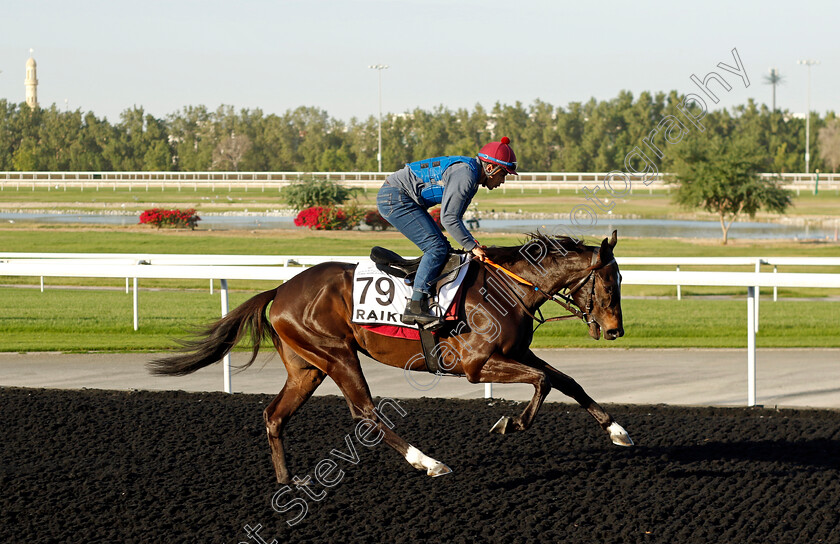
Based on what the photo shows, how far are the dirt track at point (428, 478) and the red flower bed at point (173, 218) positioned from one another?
2742 centimetres

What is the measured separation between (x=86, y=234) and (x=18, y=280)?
11817 millimetres

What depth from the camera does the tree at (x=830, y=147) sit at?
8630 cm

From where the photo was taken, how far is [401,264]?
5359 millimetres

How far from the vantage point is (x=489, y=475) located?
5227mm

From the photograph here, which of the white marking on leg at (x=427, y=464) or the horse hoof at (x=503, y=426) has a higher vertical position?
the horse hoof at (x=503, y=426)

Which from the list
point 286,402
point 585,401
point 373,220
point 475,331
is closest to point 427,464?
point 475,331

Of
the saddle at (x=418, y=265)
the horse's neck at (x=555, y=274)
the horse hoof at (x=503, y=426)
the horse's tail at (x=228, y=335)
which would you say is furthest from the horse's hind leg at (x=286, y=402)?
the horse's neck at (x=555, y=274)

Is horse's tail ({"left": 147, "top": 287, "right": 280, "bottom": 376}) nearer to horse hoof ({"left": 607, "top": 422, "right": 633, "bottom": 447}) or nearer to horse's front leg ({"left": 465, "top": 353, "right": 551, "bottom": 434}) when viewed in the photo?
horse's front leg ({"left": 465, "top": 353, "right": 551, "bottom": 434})

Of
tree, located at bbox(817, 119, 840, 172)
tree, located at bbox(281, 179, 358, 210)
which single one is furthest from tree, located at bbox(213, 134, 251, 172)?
tree, located at bbox(281, 179, 358, 210)

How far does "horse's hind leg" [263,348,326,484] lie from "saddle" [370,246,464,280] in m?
0.72

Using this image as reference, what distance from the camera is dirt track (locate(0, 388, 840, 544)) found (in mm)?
4312

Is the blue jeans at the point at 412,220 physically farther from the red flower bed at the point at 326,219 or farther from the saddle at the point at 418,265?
the red flower bed at the point at 326,219

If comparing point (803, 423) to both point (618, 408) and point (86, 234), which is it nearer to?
point (618, 408)

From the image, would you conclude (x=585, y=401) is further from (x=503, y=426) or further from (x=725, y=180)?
(x=725, y=180)
